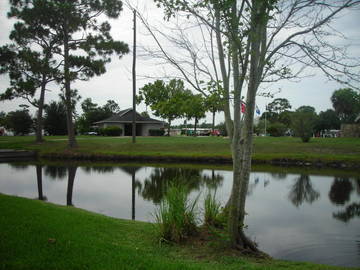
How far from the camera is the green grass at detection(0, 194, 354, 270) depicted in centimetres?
450

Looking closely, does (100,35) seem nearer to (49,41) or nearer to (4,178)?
(49,41)

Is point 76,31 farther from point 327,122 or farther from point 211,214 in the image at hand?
point 327,122

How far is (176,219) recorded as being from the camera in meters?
6.50

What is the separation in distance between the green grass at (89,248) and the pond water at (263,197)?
2136mm

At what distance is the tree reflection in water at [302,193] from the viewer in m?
13.3

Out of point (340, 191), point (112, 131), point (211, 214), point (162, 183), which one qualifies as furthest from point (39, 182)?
point (112, 131)

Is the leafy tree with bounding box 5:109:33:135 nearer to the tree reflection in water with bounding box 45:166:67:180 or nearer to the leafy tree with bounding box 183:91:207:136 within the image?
the tree reflection in water with bounding box 45:166:67:180

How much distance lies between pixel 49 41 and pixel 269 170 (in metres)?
23.4

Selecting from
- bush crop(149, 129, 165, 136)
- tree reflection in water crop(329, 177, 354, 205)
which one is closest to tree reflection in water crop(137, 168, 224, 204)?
tree reflection in water crop(329, 177, 354, 205)

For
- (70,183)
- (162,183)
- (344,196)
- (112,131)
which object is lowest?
(344,196)

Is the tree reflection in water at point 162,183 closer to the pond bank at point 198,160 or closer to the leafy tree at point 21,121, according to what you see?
the pond bank at point 198,160

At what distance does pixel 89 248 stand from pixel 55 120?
50.4 meters

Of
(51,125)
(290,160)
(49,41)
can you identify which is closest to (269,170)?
→ (290,160)

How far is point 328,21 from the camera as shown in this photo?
20.7 ft
